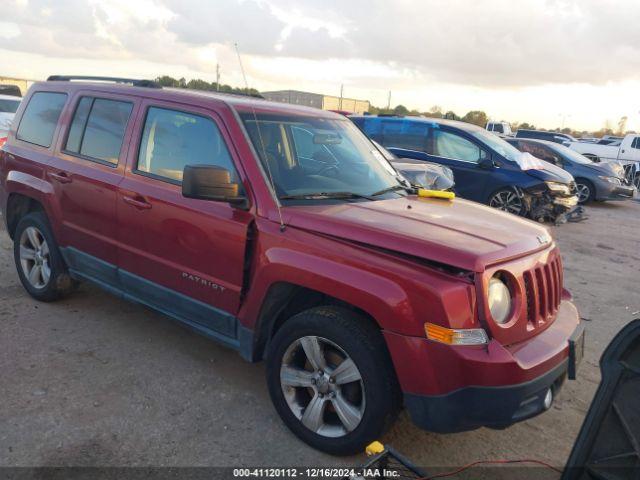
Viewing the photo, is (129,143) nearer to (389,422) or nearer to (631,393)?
(389,422)

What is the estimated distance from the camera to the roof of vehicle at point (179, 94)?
3639mm

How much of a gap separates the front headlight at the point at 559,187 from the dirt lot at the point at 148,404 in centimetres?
540

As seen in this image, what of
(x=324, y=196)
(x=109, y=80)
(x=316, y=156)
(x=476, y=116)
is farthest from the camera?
(x=476, y=116)

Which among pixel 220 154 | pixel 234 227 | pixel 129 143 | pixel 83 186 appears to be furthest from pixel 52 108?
pixel 234 227

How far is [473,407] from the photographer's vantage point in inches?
98.7

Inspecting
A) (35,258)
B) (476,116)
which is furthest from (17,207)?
(476,116)

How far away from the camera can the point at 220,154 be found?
3.39 metres

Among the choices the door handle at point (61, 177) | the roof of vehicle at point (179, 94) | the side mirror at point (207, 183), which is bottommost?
the door handle at point (61, 177)

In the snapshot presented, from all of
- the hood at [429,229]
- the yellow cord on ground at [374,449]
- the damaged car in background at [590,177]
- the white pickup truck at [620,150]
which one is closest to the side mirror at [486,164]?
the damaged car in background at [590,177]

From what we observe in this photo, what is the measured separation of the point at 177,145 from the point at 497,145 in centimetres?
803

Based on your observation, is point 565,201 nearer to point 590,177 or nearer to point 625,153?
point 590,177

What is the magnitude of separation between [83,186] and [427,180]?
4390 mm

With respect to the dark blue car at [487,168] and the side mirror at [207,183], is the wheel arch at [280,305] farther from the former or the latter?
the dark blue car at [487,168]

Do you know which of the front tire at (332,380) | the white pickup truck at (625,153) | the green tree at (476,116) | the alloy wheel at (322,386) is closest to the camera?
the front tire at (332,380)
